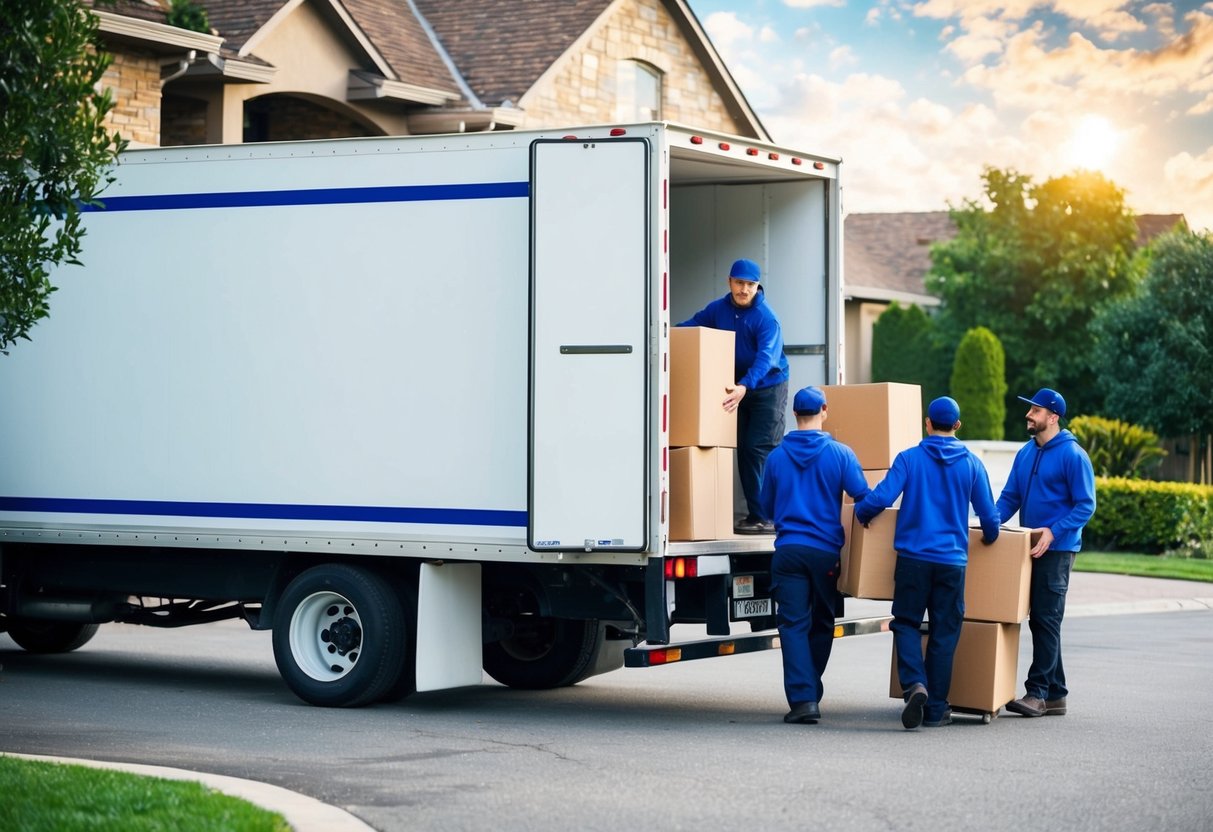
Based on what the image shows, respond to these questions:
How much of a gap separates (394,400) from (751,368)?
6.94 feet

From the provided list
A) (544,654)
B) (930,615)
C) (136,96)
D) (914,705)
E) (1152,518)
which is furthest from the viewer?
(1152,518)

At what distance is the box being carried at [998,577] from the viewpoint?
1011 centimetres

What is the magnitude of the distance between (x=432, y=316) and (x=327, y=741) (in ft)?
7.96

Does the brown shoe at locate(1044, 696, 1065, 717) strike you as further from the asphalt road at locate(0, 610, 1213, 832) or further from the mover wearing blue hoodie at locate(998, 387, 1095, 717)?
the asphalt road at locate(0, 610, 1213, 832)

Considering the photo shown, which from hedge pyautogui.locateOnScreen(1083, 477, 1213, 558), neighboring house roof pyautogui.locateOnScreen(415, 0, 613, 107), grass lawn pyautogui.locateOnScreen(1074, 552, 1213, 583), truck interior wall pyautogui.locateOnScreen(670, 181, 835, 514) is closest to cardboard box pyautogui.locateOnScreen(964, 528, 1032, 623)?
truck interior wall pyautogui.locateOnScreen(670, 181, 835, 514)

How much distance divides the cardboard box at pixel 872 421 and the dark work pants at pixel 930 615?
1.11 meters

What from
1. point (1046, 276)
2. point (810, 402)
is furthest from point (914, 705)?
point (1046, 276)

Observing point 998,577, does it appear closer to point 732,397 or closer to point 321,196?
point 732,397

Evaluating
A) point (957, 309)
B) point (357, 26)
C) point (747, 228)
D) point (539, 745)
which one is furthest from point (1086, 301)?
point (539, 745)

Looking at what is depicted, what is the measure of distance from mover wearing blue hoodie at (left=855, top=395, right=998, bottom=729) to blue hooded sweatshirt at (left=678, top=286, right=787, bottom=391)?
1128mm

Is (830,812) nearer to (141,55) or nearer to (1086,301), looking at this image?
(141,55)

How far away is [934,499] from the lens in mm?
9891

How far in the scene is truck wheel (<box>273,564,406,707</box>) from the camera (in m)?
10.1

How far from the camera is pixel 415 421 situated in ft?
33.2
